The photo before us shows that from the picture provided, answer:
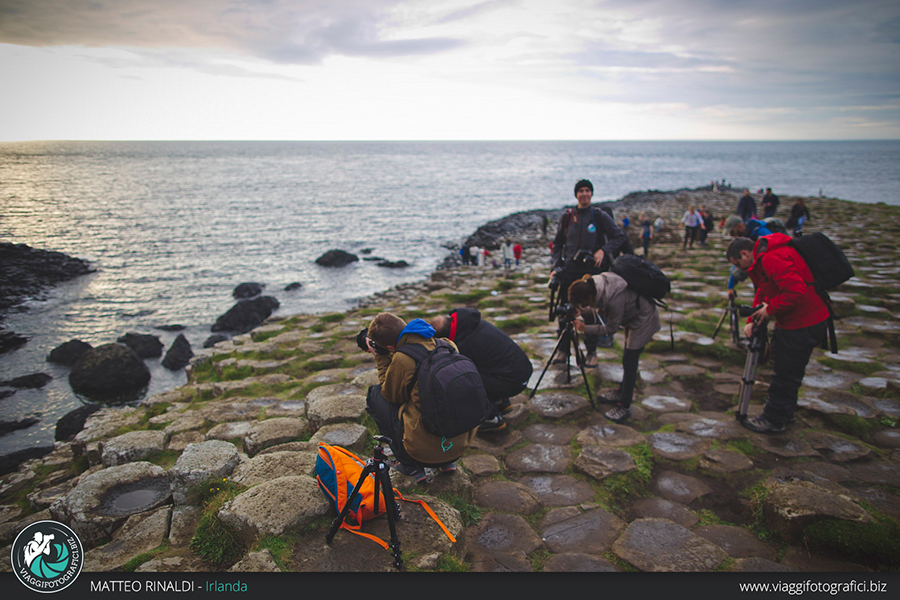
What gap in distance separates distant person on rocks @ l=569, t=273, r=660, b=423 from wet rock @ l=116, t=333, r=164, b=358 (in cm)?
1481

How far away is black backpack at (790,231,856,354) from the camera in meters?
4.54

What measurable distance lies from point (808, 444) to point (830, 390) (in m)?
1.66

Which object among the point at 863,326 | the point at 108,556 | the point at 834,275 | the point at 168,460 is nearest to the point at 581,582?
the point at 108,556

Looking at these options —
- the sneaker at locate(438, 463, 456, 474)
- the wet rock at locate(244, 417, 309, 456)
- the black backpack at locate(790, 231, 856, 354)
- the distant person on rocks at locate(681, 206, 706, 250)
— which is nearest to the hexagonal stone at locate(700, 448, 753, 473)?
the black backpack at locate(790, 231, 856, 354)

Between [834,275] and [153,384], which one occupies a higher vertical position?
[834,275]

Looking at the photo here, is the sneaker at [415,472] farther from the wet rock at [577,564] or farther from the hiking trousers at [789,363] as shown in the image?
the hiking trousers at [789,363]

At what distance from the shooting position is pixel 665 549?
11.3 ft

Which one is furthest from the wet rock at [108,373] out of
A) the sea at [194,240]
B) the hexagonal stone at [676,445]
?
the hexagonal stone at [676,445]

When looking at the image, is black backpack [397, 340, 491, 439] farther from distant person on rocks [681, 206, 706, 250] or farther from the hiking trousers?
distant person on rocks [681, 206, 706, 250]

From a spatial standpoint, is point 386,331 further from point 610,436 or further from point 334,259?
point 334,259

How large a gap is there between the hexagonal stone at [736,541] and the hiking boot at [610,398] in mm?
2083

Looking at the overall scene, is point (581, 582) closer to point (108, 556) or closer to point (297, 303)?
point (108, 556)

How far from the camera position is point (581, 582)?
3.17 m

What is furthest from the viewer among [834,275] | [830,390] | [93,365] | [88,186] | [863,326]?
[88,186]
